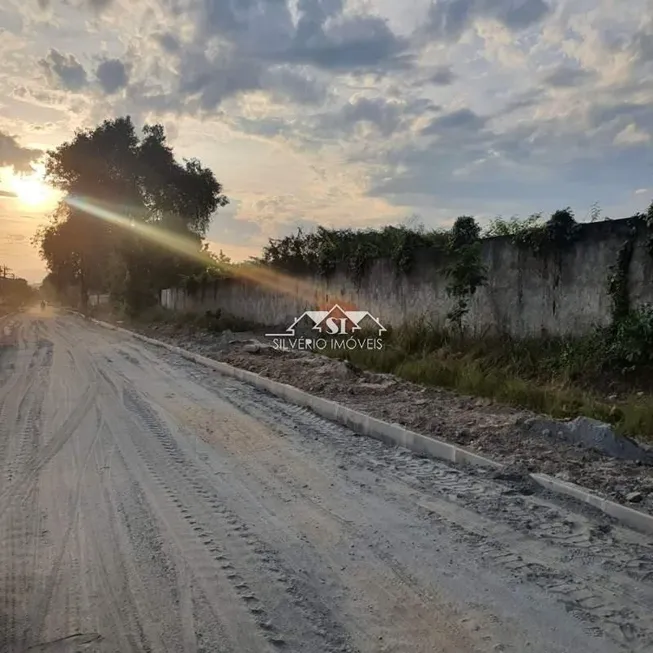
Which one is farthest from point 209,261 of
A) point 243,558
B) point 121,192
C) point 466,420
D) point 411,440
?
point 243,558

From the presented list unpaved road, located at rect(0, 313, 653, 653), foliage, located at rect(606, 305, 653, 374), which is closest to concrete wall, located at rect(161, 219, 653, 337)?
foliage, located at rect(606, 305, 653, 374)

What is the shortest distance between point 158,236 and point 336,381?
26.2 m

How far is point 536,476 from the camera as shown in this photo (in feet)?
17.8

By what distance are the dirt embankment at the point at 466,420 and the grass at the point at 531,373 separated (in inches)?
14.5

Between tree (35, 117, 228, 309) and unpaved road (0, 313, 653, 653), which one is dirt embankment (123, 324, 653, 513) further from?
tree (35, 117, 228, 309)

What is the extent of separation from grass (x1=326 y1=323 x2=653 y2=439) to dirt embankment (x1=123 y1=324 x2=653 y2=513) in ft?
1.21

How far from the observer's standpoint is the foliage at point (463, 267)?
1218 cm

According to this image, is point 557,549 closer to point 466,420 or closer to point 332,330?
point 466,420

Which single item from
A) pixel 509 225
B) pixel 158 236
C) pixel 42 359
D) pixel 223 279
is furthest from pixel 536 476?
pixel 158 236

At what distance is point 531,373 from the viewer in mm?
10023

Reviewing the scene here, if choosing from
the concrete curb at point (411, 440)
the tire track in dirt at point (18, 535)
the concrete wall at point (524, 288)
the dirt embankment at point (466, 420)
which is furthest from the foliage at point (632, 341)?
the tire track in dirt at point (18, 535)

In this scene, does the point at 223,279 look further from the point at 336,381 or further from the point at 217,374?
the point at 336,381

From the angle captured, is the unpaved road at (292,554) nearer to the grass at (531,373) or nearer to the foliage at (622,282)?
the grass at (531,373)

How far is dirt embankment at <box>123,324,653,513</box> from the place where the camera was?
5.40m
